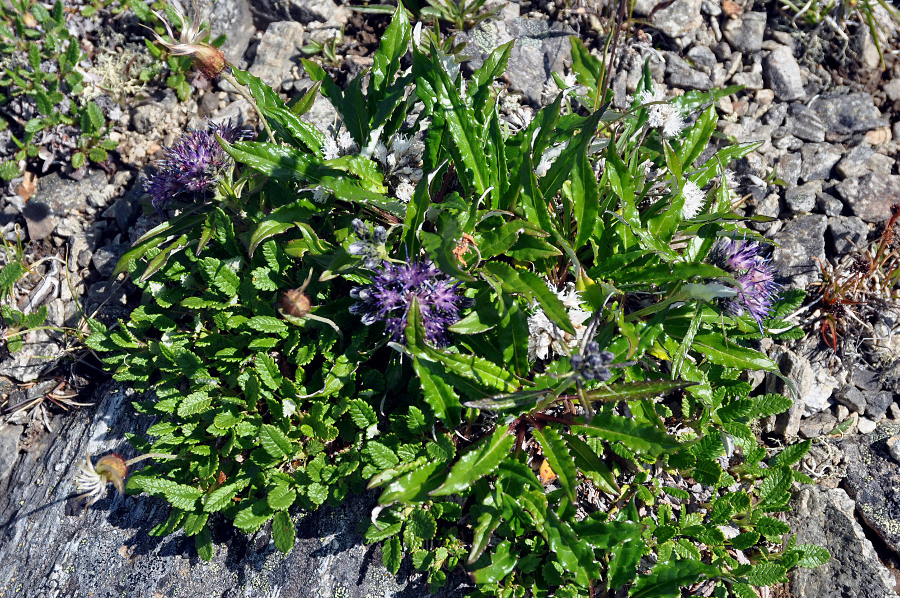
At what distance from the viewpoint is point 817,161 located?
140 inches

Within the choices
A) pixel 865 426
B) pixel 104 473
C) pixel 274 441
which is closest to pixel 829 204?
pixel 865 426

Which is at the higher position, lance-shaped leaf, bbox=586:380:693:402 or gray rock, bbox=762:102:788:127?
gray rock, bbox=762:102:788:127

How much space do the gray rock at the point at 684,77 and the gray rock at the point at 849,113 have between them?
732 mm

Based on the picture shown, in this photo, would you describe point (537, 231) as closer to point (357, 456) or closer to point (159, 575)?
point (357, 456)

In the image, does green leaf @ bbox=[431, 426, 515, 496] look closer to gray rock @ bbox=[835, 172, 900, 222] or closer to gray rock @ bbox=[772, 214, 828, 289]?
gray rock @ bbox=[772, 214, 828, 289]

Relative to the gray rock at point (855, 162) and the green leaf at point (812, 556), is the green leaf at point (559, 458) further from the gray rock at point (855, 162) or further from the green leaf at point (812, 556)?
the gray rock at point (855, 162)

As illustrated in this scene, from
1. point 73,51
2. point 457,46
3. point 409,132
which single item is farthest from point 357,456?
point 73,51

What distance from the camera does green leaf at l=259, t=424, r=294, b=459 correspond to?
2.47m

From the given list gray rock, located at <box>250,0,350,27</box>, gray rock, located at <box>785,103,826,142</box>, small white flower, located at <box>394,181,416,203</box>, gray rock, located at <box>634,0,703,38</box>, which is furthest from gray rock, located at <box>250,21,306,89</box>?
gray rock, located at <box>785,103,826,142</box>

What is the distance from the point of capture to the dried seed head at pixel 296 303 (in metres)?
2.30

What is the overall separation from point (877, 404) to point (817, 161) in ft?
4.75

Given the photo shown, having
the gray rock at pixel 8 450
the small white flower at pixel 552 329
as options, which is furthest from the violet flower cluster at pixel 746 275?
the gray rock at pixel 8 450

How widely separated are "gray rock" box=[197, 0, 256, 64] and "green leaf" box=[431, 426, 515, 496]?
314 centimetres

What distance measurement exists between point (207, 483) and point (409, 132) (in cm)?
183
